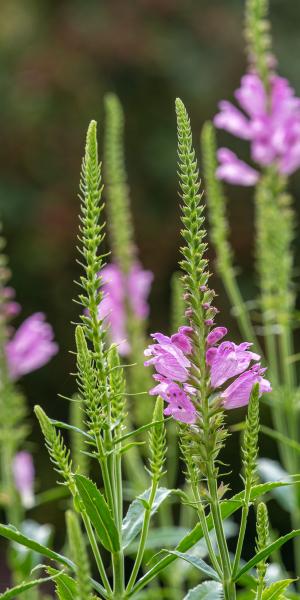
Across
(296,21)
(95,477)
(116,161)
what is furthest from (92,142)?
(296,21)

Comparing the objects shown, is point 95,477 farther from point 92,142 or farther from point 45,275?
point 92,142

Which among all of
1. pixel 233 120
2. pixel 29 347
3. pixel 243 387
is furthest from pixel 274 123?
pixel 243 387

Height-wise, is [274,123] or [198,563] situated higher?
[274,123]

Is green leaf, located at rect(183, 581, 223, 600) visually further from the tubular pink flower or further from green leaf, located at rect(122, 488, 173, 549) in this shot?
the tubular pink flower

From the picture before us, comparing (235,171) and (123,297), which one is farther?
(235,171)

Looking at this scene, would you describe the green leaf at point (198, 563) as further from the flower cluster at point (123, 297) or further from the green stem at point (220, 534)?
the flower cluster at point (123, 297)

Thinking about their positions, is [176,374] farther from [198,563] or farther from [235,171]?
[235,171]
